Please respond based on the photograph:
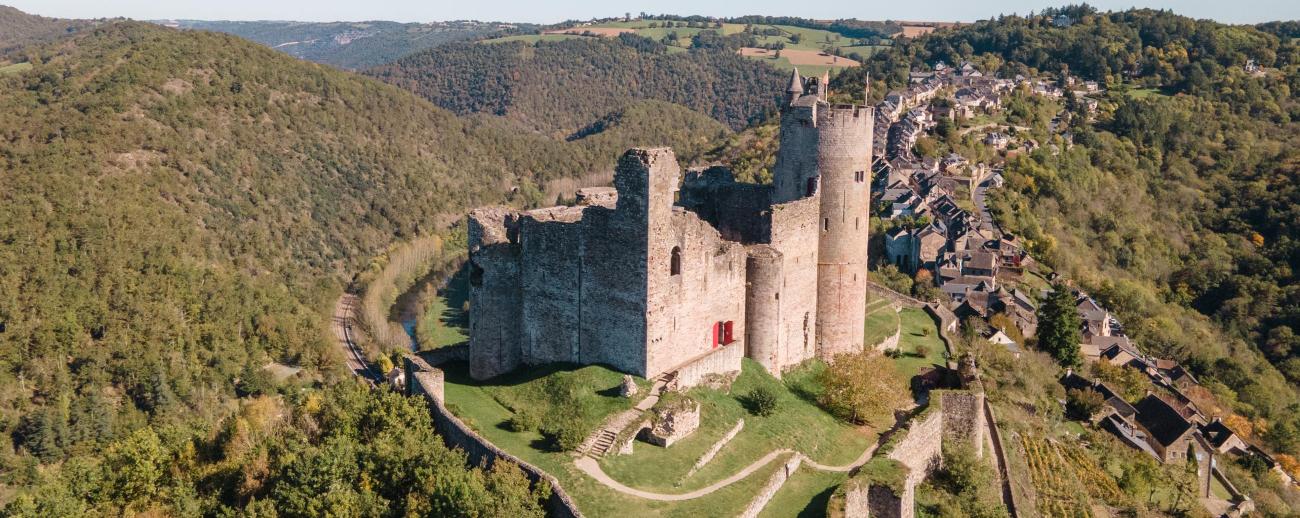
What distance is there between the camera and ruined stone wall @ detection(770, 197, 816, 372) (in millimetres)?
36750

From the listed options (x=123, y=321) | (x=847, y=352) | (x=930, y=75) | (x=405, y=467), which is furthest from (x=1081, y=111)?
(x=405, y=467)

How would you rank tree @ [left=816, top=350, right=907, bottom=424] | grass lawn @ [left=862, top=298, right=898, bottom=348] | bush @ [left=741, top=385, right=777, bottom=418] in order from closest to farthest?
bush @ [left=741, top=385, right=777, bottom=418] → tree @ [left=816, top=350, right=907, bottom=424] → grass lawn @ [left=862, top=298, right=898, bottom=348]

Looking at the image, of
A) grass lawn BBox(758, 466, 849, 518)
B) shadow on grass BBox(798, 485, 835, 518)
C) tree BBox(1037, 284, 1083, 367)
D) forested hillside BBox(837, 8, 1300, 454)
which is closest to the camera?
shadow on grass BBox(798, 485, 835, 518)

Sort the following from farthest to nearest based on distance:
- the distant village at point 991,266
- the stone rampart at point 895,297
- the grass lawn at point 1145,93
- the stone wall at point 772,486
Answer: the grass lawn at point 1145,93
the stone rampart at point 895,297
the distant village at point 991,266
the stone wall at point 772,486

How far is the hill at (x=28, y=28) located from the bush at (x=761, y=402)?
170m

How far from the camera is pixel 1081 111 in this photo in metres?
132

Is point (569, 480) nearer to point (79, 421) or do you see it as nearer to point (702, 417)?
point (702, 417)

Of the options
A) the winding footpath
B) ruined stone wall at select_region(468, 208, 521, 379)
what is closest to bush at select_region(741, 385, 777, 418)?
the winding footpath

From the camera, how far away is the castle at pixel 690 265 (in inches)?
1265

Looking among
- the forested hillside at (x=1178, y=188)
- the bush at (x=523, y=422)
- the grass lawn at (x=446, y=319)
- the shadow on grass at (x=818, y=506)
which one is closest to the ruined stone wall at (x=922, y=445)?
the shadow on grass at (x=818, y=506)

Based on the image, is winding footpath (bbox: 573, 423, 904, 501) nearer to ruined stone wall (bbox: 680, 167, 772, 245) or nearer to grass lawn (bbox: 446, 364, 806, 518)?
grass lawn (bbox: 446, 364, 806, 518)

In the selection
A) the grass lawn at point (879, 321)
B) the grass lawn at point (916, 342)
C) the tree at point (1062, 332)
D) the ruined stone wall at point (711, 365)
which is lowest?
the tree at point (1062, 332)

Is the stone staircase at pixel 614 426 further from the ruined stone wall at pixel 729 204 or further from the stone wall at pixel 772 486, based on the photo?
the ruined stone wall at pixel 729 204

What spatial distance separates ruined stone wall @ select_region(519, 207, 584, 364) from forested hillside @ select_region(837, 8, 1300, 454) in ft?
180
